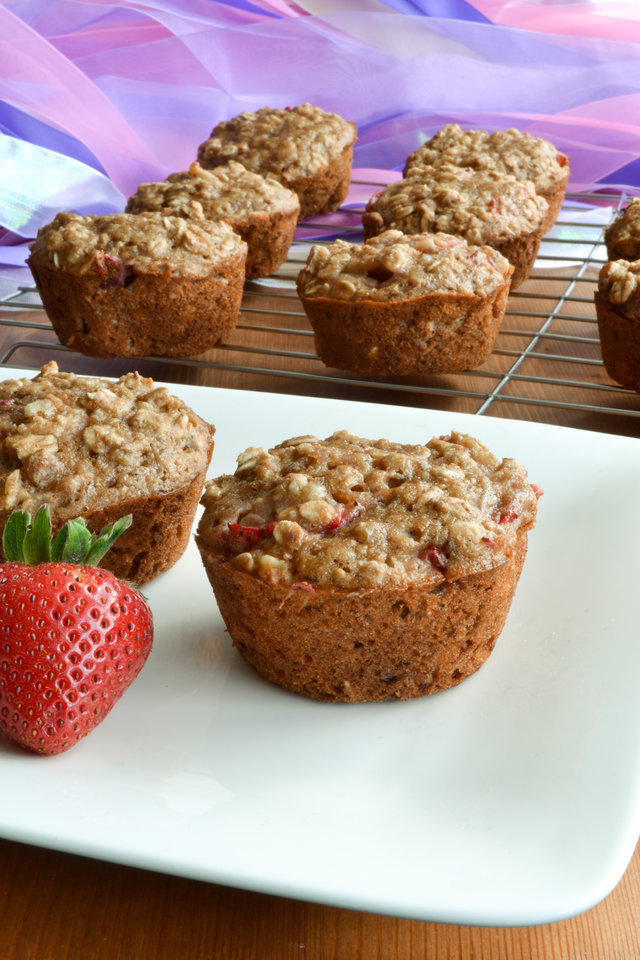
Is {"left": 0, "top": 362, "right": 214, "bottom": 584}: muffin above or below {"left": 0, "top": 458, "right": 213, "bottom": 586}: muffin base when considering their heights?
above

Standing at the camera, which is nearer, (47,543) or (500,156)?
(47,543)

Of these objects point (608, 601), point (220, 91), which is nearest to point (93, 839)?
point (608, 601)

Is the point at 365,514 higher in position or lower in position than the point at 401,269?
higher

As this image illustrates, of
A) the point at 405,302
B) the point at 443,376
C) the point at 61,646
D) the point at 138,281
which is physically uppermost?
the point at 61,646

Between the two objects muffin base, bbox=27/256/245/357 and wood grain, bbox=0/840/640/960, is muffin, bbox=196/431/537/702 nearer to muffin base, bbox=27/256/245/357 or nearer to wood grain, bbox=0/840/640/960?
wood grain, bbox=0/840/640/960

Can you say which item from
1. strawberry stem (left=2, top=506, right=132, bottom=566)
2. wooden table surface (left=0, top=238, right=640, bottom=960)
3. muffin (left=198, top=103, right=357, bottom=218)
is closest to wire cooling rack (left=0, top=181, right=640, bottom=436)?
muffin (left=198, top=103, right=357, bottom=218)

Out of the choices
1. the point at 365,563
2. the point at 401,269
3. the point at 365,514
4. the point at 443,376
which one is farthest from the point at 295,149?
the point at 365,563

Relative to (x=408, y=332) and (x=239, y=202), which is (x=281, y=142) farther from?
(x=408, y=332)

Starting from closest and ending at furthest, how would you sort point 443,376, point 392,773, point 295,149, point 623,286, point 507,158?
point 392,773 < point 623,286 < point 443,376 < point 507,158 < point 295,149
